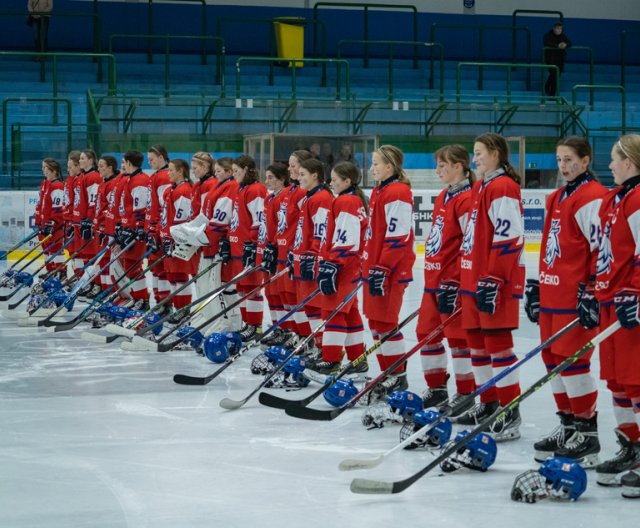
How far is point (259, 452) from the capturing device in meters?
4.74

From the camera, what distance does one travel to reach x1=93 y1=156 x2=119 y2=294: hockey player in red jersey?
976 centimetres

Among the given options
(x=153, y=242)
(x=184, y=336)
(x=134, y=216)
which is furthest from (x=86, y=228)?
(x=184, y=336)

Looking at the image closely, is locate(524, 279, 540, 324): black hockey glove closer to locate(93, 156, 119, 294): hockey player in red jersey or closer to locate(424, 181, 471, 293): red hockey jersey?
locate(424, 181, 471, 293): red hockey jersey

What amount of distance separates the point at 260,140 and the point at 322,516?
398 inches

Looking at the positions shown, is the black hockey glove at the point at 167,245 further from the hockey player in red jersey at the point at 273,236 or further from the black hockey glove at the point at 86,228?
the black hockey glove at the point at 86,228

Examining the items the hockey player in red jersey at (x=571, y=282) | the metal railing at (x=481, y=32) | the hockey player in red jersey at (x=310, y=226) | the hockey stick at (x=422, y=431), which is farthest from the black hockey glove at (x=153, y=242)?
the metal railing at (x=481, y=32)

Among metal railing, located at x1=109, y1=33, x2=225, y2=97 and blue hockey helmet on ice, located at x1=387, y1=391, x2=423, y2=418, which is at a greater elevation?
metal railing, located at x1=109, y1=33, x2=225, y2=97

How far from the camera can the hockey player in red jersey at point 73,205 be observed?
10.6 meters

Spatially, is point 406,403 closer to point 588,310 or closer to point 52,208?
point 588,310

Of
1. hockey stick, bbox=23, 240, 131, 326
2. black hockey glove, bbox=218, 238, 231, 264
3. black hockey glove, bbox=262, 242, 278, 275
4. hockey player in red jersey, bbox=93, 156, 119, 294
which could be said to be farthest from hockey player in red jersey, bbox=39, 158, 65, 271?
black hockey glove, bbox=262, 242, 278, 275

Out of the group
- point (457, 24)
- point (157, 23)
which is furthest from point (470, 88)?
point (157, 23)

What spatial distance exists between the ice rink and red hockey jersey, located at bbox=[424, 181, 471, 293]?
73 cm

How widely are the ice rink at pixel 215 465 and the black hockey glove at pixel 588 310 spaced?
1.93ft

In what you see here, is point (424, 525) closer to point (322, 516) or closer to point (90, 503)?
point (322, 516)
